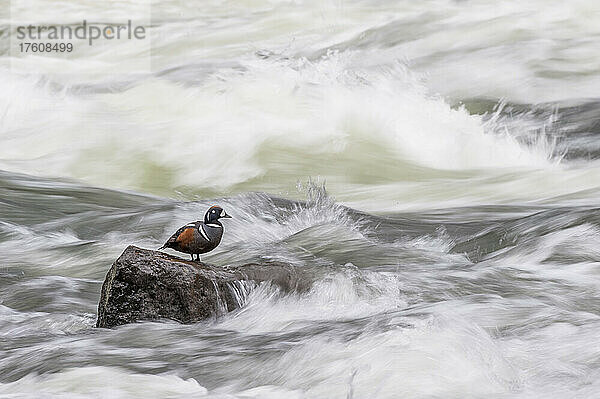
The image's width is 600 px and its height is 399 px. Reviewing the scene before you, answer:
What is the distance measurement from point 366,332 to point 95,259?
8.76 feet

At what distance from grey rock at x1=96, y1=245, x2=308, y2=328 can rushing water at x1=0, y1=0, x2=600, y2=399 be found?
0.07 metres

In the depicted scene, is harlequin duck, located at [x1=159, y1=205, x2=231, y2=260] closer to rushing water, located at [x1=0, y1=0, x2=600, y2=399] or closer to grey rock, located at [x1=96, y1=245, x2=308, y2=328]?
grey rock, located at [x1=96, y1=245, x2=308, y2=328]

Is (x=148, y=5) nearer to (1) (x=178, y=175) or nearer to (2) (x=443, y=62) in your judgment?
(2) (x=443, y=62)

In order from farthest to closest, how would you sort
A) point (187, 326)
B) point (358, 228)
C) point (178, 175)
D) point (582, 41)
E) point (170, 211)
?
Result: point (582, 41)
point (178, 175)
point (170, 211)
point (358, 228)
point (187, 326)

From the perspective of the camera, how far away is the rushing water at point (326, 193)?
4.09 meters

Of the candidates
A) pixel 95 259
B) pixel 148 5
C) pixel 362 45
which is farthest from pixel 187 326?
pixel 148 5

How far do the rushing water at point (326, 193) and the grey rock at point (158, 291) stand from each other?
0.07 meters

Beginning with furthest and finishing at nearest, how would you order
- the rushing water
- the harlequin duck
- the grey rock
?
1. the harlequin duck
2. the grey rock
3. the rushing water

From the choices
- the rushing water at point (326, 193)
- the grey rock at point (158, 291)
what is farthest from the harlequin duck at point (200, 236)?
the rushing water at point (326, 193)

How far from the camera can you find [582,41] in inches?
491

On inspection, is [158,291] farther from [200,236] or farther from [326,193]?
[326,193]

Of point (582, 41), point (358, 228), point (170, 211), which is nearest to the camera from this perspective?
point (358, 228)

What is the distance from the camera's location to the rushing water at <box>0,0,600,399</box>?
161 inches

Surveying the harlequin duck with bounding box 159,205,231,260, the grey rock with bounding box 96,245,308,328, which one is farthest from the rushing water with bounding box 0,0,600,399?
the harlequin duck with bounding box 159,205,231,260
